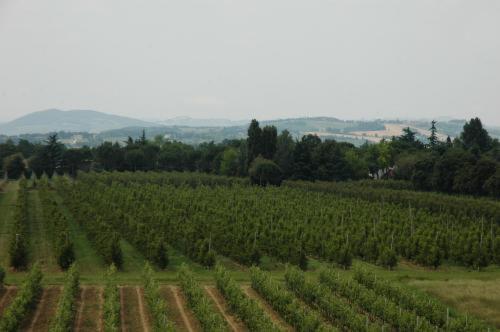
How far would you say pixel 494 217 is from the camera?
1884 inches

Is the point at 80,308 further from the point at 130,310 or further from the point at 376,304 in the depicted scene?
the point at 376,304

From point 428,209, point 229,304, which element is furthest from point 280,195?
point 229,304

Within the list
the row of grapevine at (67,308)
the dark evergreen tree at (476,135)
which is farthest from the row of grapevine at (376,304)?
the dark evergreen tree at (476,135)

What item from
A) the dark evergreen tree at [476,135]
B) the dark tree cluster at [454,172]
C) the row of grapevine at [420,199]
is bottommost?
the row of grapevine at [420,199]

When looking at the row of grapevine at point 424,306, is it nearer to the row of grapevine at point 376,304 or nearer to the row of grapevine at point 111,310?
the row of grapevine at point 376,304

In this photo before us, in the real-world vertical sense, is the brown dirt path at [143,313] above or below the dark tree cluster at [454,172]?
below

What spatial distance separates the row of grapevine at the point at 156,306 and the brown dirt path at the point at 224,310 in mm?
2757

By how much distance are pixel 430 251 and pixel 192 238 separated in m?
16.5

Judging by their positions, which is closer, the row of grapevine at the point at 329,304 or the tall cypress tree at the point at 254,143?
the row of grapevine at the point at 329,304

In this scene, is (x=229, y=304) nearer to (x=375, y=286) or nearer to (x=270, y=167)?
(x=375, y=286)

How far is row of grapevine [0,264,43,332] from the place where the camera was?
20.5 metres

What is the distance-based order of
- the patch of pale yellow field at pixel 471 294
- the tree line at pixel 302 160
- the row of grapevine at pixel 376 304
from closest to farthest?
the row of grapevine at pixel 376 304 < the patch of pale yellow field at pixel 471 294 < the tree line at pixel 302 160

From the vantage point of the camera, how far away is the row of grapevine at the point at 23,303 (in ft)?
67.3

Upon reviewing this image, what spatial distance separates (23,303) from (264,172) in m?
56.8
